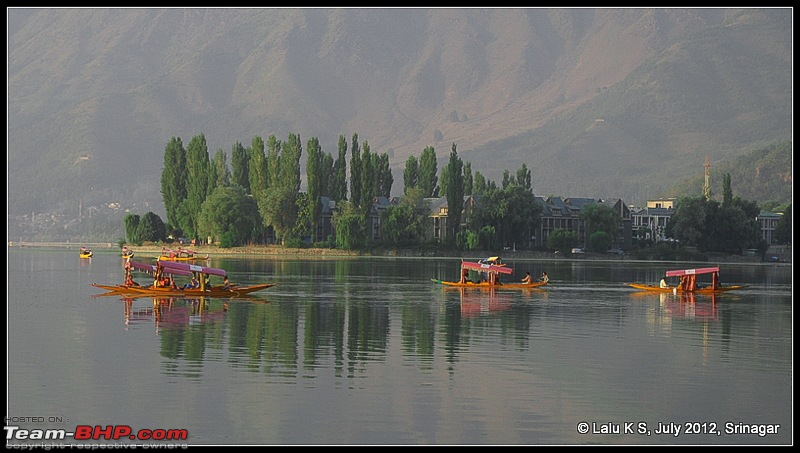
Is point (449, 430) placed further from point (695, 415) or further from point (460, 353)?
point (460, 353)

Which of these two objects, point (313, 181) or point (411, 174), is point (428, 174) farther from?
point (313, 181)

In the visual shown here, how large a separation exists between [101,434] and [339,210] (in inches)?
4795

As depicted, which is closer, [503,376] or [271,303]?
[503,376]

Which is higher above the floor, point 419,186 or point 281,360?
point 419,186

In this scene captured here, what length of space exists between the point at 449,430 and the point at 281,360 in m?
10.5

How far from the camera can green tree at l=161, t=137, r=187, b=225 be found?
149 m

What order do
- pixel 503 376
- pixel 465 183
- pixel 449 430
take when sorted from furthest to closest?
1. pixel 465 183
2. pixel 503 376
3. pixel 449 430

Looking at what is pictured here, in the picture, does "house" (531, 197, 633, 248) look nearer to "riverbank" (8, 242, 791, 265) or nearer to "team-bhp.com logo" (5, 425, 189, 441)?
"riverbank" (8, 242, 791, 265)

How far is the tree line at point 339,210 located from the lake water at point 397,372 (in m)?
79.0

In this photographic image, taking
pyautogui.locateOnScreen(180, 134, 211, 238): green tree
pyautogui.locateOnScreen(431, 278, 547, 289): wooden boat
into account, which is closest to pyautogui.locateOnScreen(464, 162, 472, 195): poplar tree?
pyautogui.locateOnScreen(180, 134, 211, 238): green tree

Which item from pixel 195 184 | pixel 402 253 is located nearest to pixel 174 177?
pixel 195 184

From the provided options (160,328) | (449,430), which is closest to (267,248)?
(160,328)
